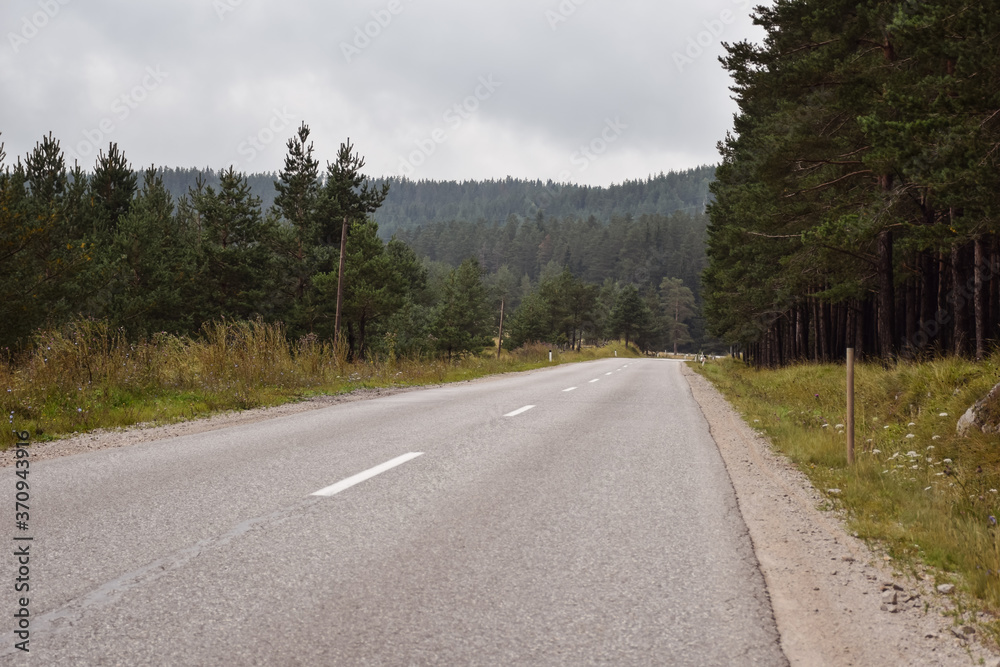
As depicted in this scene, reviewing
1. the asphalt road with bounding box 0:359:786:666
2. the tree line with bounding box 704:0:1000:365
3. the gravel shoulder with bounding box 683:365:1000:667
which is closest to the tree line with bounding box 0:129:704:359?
the tree line with bounding box 704:0:1000:365

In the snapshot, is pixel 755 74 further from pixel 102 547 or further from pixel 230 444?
pixel 102 547

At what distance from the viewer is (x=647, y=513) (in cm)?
506

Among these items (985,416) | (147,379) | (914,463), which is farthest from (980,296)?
(147,379)

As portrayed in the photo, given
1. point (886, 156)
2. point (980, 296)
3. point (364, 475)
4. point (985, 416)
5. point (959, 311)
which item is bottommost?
point (364, 475)

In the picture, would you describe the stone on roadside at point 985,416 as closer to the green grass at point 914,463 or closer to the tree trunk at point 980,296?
the green grass at point 914,463

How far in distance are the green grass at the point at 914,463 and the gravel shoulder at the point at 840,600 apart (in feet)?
0.83

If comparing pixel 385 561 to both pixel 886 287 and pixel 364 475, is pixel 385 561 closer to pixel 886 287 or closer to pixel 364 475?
pixel 364 475

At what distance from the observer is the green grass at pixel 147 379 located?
941 cm

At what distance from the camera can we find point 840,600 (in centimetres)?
345

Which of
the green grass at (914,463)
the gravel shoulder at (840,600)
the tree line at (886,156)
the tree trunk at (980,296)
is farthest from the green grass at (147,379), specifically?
the tree trunk at (980,296)

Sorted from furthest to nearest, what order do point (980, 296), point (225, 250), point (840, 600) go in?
point (225, 250)
point (980, 296)
point (840, 600)

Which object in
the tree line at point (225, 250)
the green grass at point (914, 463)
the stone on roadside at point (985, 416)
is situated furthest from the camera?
the tree line at point (225, 250)

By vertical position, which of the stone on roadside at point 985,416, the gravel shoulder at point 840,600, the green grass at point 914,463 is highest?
the stone on roadside at point 985,416

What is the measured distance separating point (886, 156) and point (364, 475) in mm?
12134
